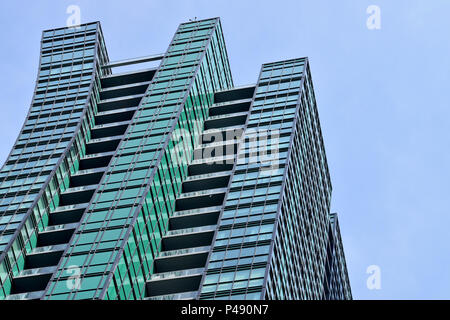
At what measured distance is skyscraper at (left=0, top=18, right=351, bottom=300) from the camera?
3610 inches

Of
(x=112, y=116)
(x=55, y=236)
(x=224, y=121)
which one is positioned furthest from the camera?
(x=112, y=116)

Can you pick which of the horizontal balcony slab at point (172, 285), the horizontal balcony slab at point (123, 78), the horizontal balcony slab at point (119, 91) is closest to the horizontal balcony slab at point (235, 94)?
the horizontal balcony slab at point (123, 78)

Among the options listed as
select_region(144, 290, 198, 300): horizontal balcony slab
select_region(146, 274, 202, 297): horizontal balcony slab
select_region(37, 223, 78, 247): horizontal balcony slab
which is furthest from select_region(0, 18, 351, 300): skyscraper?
select_region(144, 290, 198, 300): horizontal balcony slab

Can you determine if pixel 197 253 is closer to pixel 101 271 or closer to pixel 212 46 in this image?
pixel 101 271

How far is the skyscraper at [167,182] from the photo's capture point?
301 ft

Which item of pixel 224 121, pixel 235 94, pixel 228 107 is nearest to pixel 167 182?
pixel 224 121

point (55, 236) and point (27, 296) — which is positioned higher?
point (55, 236)

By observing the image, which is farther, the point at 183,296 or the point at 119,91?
the point at 119,91

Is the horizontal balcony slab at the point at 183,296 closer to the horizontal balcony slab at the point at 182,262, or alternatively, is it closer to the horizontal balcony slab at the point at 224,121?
the horizontal balcony slab at the point at 182,262

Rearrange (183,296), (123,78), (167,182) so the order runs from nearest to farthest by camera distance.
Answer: (183,296) → (167,182) → (123,78)

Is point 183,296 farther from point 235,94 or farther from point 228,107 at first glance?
point 235,94

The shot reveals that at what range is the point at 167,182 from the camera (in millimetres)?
107375
